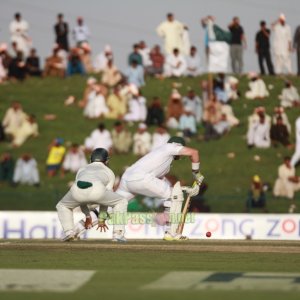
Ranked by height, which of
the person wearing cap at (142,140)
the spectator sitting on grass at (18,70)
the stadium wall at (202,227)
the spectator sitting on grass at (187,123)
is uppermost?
the spectator sitting on grass at (18,70)

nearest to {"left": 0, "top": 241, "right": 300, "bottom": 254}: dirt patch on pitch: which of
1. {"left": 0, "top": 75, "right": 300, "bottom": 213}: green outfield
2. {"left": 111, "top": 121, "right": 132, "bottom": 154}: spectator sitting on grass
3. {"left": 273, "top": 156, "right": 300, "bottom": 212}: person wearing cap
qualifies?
{"left": 0, "top": 75, "right": 300, "bottom": 213}: green outfield

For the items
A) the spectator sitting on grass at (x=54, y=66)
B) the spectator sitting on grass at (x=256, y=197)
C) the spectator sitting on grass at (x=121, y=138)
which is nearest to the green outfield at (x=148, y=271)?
the spectator sitting on grass at (x=256, y=197)

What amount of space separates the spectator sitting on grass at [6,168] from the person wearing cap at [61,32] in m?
8.79

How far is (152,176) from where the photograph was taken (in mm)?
21031

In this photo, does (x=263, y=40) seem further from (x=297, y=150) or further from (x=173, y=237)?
(x=173, y=237)

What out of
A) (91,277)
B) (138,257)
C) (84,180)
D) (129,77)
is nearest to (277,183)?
(129,77)

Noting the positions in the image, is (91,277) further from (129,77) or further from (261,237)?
(129,77)

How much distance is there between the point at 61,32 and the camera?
1769 inches

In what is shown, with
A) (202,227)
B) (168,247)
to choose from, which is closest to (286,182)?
(202,227)

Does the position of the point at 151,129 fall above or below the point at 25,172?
above

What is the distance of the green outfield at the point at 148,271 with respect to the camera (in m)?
11.8

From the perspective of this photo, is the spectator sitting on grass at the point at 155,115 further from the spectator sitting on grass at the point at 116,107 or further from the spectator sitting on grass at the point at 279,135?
the spectator sitting on grass at the point at 279,135

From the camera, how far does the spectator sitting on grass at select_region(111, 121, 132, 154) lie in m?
38.3

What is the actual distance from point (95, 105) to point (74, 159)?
4.55m
